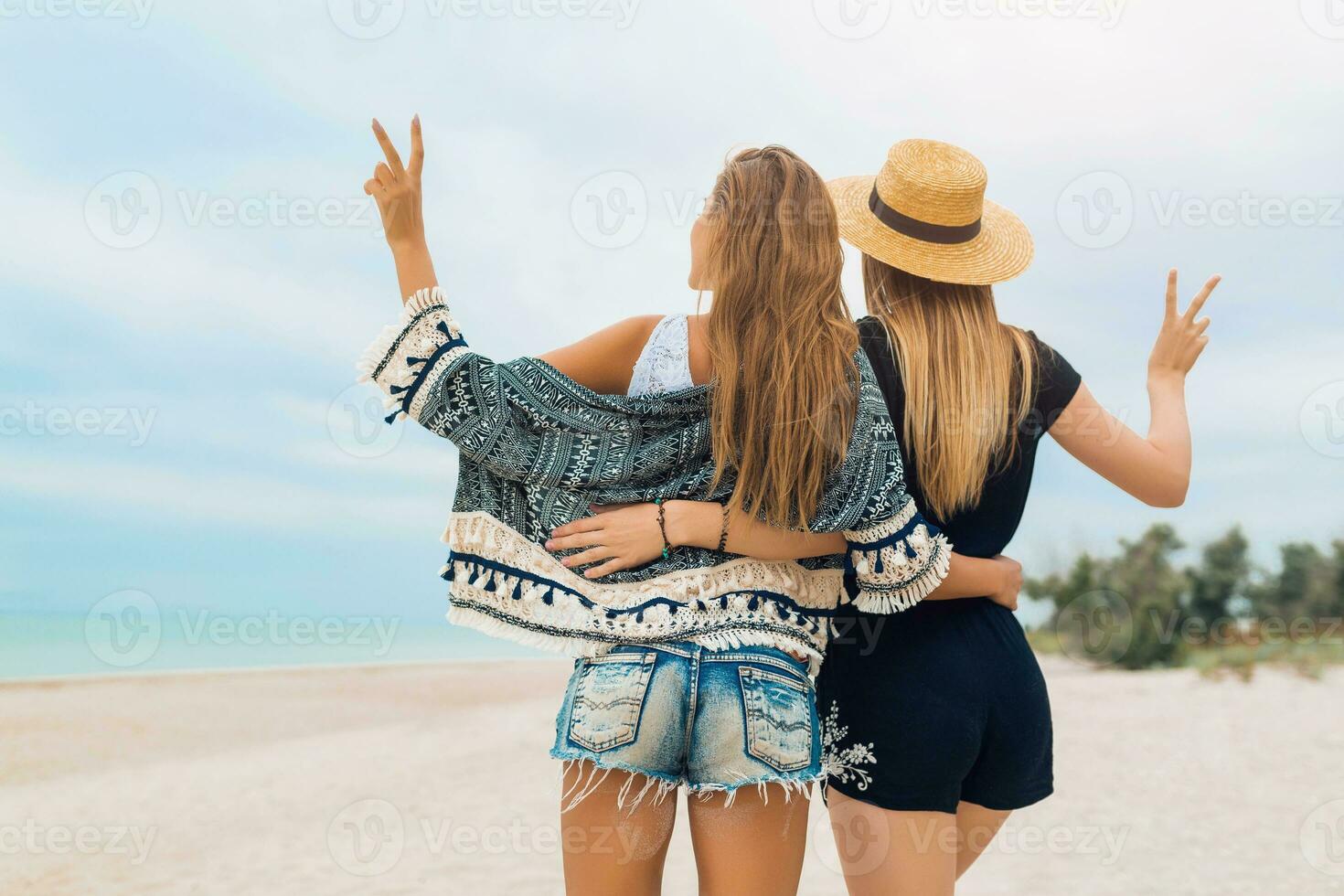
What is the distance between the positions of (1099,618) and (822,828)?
11891 millimetres

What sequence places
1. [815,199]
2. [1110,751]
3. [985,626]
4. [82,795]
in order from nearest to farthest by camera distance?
[815,199] → [985,626] → [82,795] → [1110,751]

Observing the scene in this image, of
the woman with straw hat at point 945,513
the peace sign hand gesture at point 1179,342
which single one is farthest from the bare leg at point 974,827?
the peace sign hand gesture at point 1179,342

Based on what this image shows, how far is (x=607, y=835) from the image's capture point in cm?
168

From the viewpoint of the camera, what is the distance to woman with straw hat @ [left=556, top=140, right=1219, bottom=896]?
6.24 ft

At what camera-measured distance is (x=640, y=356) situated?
6.17ft

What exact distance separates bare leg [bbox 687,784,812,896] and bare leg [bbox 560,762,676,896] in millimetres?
78

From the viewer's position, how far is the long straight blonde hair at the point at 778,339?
67.6 inches

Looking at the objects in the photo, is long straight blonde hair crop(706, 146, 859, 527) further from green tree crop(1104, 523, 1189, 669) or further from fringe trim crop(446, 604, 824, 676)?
green tree crop(1104, 523, 1189, 669)

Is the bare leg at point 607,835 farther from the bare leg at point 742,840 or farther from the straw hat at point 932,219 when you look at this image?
the straw hat at point 932,219

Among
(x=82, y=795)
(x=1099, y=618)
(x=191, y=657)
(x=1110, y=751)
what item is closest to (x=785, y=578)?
(x=82, y=795)

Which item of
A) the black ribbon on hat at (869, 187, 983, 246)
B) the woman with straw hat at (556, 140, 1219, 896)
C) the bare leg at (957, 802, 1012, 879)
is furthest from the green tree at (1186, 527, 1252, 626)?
the black ribbon on hat at (869, 187, 983, 246)

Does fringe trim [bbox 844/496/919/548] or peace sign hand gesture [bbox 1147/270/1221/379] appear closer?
fringe trim [bbox 844/496/919/548]

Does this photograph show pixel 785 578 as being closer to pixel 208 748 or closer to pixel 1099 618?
pixel 208 748

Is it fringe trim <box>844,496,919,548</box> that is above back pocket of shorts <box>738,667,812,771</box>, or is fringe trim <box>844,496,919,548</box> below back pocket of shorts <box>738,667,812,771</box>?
above
